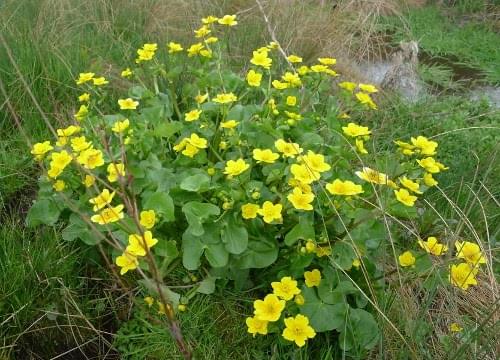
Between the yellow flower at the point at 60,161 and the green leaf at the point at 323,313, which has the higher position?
the yellow flower at the point at 60,161

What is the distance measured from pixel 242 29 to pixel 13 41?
4.44 feet

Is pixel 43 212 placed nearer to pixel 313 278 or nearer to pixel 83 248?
pixel 83 248

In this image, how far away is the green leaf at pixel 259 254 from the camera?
153 centimetres

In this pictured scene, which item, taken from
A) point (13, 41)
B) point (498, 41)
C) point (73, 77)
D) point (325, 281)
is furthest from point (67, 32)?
point (498, 41)

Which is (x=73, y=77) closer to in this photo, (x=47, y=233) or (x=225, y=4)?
(x=47, y=233)

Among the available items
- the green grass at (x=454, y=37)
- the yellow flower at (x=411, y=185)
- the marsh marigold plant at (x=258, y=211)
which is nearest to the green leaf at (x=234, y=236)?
the marsh marigold plant at (x=258, y=211)

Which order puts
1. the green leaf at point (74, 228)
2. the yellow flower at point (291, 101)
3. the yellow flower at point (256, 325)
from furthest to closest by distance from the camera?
1. the yellow flower at point (291, 101)
2. the green leaf at point (74, 228)
3. the yellow flower at point (256, 325)

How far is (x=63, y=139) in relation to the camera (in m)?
1.65

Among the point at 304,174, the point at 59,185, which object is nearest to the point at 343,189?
the point at 304,174

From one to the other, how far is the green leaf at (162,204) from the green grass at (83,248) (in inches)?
10.0

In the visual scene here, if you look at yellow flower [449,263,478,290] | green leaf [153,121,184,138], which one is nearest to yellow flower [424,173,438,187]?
yellow flower [449,263,478,290]

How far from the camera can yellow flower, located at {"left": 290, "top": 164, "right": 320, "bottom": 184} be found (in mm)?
1427

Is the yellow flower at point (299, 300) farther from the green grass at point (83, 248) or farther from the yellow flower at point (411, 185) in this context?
the yellow flower at point (411, 185)

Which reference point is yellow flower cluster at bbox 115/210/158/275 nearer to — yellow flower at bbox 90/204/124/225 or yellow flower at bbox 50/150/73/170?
yellow flower at bbox 90/204/124/225
